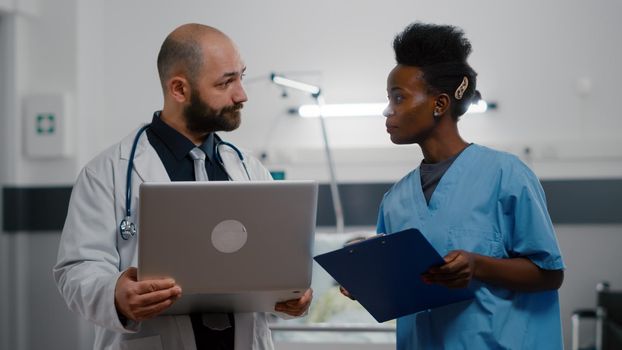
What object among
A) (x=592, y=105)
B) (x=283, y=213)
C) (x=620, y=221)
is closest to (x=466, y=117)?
(x=592, y=105)

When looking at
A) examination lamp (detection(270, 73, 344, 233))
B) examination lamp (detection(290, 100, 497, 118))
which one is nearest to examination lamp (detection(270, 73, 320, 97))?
examination lamp (detection(270, 73, 344, 233))

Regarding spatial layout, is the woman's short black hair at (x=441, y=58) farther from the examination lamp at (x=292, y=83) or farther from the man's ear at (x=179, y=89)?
the examination lamp at (x=292, y=83)

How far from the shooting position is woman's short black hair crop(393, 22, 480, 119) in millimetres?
1650

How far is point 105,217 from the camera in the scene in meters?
1.59

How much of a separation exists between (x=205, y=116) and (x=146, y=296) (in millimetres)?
507

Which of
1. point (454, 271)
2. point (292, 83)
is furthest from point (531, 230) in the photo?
point (292, 83)

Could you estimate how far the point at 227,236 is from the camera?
1.42m

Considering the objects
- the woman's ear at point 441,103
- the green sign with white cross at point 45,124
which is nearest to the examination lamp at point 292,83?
the green sign with white cross at point 45,124

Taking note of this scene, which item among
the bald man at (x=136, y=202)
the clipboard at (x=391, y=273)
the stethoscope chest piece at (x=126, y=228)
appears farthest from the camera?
the stethoscope chest piece at (x=126, y=228)

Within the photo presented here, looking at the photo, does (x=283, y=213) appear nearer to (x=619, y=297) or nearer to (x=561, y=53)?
(x=619, y=297)

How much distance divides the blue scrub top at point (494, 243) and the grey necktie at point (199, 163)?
49cm

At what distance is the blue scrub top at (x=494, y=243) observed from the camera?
4.94 ft

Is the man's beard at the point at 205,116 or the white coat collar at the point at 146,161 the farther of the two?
the man's beard at the point at 205,116

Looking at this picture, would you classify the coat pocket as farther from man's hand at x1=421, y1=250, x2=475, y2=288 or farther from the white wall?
the white wall
